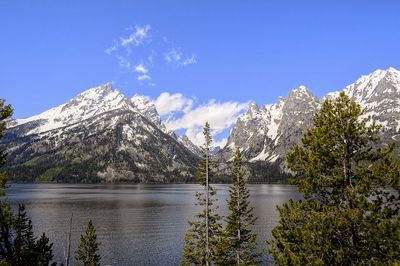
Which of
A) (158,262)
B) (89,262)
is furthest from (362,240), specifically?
(158,262)

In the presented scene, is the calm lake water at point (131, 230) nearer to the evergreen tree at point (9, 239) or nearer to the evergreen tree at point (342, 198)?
the evergreen tree at point (342, 198)

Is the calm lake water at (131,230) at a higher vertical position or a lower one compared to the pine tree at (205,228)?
lower

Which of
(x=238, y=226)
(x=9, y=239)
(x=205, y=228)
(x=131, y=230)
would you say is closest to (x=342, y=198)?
(x=9, y=239)

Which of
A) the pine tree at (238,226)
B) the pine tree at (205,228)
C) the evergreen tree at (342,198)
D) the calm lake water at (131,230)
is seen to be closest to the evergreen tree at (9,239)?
the evergreen tree at (342,198)

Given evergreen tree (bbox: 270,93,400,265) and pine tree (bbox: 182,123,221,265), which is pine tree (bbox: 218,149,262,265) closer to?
pine tree (bbox: 182,123,221,265)

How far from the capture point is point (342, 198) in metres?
23.8

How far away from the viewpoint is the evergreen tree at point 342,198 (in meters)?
22.0

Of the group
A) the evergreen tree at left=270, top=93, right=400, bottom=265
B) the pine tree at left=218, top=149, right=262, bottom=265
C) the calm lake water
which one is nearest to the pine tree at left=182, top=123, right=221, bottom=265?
the pine tree at left=218, top=149, right=262, bottom=265

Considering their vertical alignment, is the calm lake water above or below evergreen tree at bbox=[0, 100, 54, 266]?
below

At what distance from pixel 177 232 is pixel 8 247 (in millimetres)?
124993

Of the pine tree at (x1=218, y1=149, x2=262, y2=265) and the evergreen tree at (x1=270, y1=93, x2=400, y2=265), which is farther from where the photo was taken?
the pine tree at (x1=218, y1=149, x2=262, y2=265)

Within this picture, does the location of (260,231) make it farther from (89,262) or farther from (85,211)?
(85,211)

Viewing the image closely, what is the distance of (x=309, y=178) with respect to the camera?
2500cm

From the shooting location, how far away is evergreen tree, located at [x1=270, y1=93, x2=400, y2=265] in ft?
72.0
